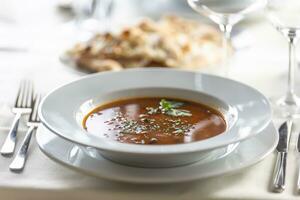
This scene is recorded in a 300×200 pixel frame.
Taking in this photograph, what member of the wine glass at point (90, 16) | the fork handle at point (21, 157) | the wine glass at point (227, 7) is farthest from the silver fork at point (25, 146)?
the wine glass at point (90, 16)

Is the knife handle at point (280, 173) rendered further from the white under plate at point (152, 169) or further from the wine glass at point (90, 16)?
the wine glass at point (90, 16)

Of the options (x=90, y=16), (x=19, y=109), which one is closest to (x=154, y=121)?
(x=19, y=109)

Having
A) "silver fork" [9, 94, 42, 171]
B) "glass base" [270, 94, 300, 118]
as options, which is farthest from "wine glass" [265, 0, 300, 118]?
"silver fork" [9, 94, 42, 171]

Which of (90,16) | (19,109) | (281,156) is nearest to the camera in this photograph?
(281,156)

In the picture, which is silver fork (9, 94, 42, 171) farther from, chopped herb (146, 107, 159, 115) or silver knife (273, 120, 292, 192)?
silver knife (273, 120, 292, 192)

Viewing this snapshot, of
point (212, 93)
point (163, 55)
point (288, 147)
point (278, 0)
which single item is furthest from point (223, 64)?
point (288, 147)

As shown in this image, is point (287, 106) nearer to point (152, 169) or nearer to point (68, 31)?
point (152, 169)
